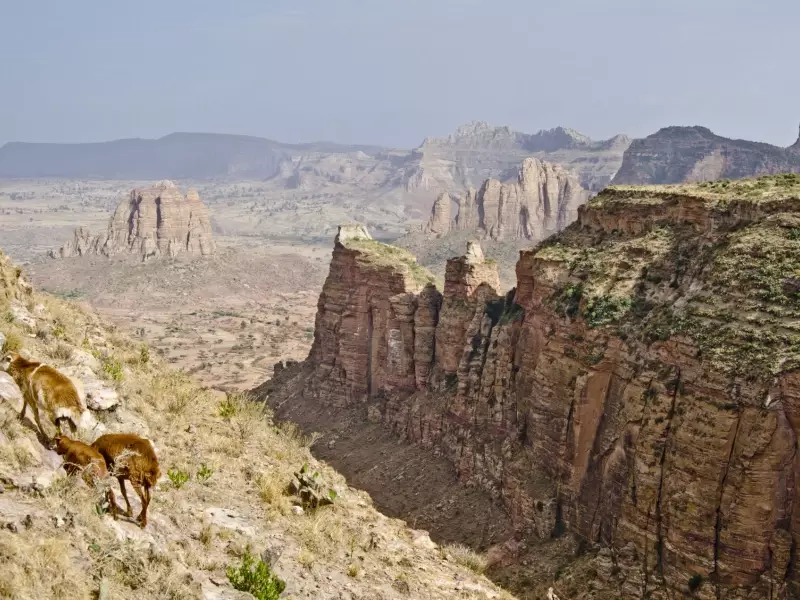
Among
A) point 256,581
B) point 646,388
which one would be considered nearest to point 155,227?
point 646,388

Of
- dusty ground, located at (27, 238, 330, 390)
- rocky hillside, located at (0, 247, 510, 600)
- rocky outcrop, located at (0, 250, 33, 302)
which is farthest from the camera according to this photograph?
dusty ground, located at (27, 238, 330, 390)

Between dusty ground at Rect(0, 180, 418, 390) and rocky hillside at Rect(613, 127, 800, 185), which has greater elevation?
rocky hillside at Rect(613, 127, 800, 185)

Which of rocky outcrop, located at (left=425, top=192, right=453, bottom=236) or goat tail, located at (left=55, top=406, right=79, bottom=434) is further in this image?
rocky outcrop, located at (left=425, top=192, right=453, bottom=236)

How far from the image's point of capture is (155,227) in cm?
15588

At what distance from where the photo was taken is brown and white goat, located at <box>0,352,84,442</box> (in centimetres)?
1312

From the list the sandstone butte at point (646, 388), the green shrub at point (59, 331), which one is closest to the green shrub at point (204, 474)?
the green shrub at point (59, 331)

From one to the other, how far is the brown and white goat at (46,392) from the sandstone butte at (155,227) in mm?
146548

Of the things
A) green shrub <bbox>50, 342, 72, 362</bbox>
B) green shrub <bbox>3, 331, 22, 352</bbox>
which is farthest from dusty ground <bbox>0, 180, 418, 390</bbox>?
green shrub <bbox>3, 331, 22, 352</bbox>

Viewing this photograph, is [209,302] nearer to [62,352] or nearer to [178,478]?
[62,352]

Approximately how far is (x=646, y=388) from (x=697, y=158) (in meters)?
163

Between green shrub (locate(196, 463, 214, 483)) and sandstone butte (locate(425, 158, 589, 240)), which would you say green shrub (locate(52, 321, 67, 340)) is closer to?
green shrub (locate(196, 463, 214, 483))

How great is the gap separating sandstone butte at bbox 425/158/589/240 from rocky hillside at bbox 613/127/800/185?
65.5 feet

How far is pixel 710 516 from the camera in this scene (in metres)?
24.5

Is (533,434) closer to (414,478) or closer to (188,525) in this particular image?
(414,478)
